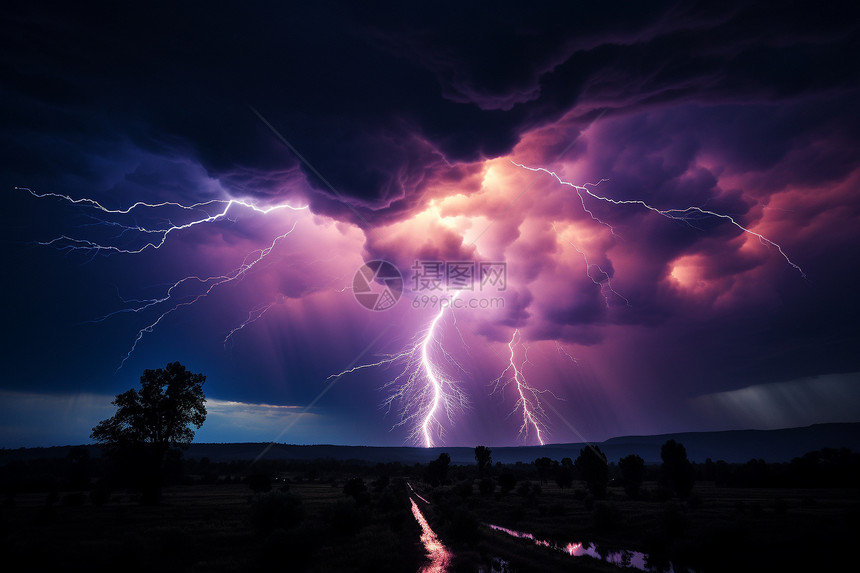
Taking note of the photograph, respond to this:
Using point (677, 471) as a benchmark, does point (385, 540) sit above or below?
below

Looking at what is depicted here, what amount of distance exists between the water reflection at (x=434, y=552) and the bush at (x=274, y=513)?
797cm

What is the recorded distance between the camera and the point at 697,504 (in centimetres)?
3581

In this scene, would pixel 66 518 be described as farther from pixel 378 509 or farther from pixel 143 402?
pixel 378 509

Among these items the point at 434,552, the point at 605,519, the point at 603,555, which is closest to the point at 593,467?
the point at 605,519

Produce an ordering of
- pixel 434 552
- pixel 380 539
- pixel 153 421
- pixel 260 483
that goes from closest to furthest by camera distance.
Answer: pixel 434 552 < pixel 380 539 < pixel 153 421 < pixel 260 483

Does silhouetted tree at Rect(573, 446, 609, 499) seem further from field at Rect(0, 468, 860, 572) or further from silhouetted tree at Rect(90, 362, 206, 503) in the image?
silhouetted tree at Rect(90, 362, 206, 503)

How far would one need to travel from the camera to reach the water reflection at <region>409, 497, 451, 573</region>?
17.1 meters

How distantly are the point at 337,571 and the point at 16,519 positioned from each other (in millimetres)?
27860

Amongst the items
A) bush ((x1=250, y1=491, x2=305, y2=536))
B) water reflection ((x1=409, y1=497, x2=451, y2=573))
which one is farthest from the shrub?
water reflection ((x1=409, y1=497, x2=451, y2=573))

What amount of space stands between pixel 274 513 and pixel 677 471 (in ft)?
158

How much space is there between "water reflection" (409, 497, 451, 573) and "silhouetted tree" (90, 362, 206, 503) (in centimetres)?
2665

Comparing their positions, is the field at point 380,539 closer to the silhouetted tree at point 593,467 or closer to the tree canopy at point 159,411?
the tree canopy at point 159,411

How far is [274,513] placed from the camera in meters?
22.4

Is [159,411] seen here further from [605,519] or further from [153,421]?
[605,519]
